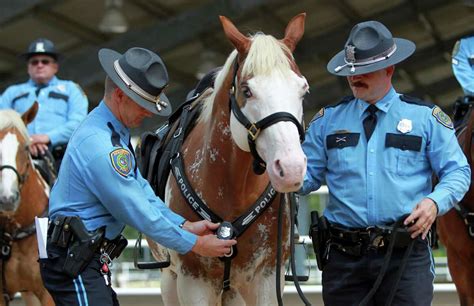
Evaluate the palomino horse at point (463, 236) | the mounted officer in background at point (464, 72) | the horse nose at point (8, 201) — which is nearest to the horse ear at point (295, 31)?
the palomino horse at point (463, 236)

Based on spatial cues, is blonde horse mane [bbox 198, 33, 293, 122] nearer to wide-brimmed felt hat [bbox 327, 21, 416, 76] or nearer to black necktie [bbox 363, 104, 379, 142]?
wide-brimmed felt hat [bbox 327, 21, 416, 76]

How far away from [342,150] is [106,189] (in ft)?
3.66

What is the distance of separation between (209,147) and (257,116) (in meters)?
0.69

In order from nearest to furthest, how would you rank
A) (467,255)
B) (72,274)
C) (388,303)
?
(72,274) → (388,303) → (467,255)

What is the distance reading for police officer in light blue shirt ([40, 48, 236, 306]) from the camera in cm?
332

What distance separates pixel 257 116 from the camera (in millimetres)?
3436

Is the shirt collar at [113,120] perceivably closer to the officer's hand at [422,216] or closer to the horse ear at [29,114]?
the officer's hand at [422,216]

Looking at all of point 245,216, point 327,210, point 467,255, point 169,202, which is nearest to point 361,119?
point 327,210

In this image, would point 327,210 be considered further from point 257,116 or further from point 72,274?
point 72,274

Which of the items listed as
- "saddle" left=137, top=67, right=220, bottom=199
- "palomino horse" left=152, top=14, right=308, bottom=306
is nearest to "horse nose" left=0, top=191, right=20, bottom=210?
"saddle" left=137, top=67, right=220, bottom=199

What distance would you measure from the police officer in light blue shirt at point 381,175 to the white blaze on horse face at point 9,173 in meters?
2.85

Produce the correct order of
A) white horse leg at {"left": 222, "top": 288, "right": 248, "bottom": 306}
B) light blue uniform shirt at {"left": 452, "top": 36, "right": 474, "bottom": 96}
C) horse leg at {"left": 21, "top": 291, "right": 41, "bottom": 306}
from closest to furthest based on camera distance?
white horse leg at {"left": 222, "top": 288, "right": 248, "bottom": 306}, light blue uniform shirt at {"left": 452, "top": 36, "right": 474, "bottom": 96}, horse leg at {"left": 21, "top": 291, "right": 41, "bottom": 306}

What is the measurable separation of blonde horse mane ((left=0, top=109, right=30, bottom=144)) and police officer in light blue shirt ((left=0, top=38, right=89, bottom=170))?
92 centimetres

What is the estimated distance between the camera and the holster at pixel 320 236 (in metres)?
3.87
